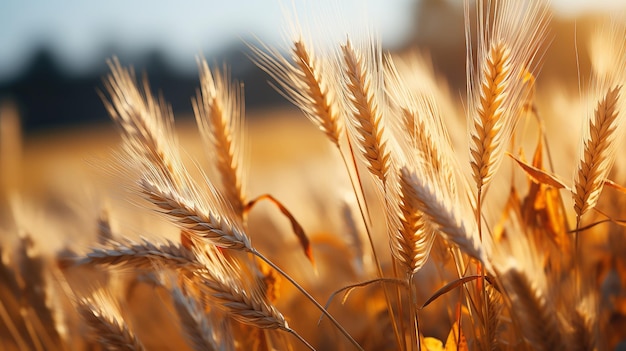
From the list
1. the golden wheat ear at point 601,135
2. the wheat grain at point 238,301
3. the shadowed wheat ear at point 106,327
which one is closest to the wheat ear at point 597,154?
the golden wheat ear at point 601,135

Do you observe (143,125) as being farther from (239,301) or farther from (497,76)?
(497,76)

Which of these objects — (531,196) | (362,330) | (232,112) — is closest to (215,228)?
(232,112)

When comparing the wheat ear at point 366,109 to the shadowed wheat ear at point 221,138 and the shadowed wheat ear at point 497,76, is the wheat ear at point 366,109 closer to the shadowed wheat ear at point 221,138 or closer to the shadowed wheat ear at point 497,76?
the shadowed wheat ear at point 497,76

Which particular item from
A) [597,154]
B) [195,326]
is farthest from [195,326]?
[597,154]

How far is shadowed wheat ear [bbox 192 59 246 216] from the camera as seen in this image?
1426 mm

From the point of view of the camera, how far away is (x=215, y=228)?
1044mm

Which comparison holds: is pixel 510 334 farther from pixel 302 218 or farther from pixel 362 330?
pixel 302 218

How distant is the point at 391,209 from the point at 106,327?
56 centimetres

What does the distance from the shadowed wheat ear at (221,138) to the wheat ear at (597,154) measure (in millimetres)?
737

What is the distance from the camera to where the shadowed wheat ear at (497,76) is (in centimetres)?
108

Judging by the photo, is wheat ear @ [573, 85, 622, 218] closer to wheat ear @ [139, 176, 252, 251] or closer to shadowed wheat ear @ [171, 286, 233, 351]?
wheat ear @ [139, 176, 252, 251]

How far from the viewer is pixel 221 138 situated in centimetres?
143

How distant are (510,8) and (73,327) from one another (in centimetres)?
154

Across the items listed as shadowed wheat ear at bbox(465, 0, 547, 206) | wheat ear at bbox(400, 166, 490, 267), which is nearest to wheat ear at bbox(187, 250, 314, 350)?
wheat ear at bbox(400, 166, 490, 267)
